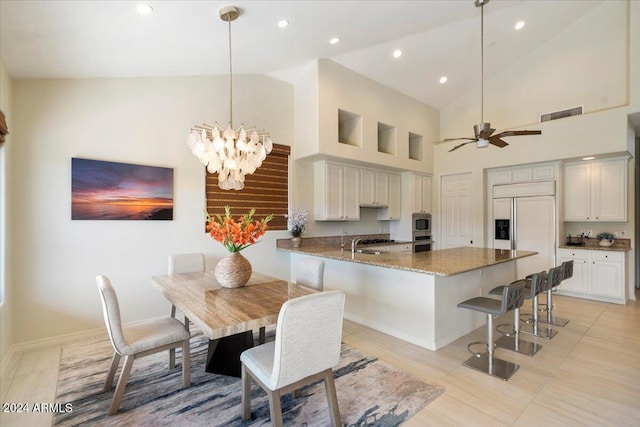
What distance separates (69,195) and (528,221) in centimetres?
682

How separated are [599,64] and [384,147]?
3.48 meters

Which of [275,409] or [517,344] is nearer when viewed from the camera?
[275,409]

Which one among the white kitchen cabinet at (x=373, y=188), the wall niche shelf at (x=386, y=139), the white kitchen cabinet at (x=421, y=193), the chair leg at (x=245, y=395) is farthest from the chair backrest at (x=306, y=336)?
the white kitchen cabinet at (x=421, y=193)

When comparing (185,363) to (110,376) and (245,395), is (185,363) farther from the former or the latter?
(245,395)

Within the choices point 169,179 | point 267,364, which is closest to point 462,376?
point 267,364

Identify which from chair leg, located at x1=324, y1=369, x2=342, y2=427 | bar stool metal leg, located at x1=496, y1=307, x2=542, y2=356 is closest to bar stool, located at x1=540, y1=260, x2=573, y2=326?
bar stool metal leg, located at x1=496, y1=307, x2=542, y2=356

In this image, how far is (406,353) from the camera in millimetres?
2980

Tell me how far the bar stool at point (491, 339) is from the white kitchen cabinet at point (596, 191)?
3.58 meters

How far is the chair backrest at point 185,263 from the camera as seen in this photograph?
332cm

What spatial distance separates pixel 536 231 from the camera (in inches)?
210

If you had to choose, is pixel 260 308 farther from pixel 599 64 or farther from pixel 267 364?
pixel 599 64

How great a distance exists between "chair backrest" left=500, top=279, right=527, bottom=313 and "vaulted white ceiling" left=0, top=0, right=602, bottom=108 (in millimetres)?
3032

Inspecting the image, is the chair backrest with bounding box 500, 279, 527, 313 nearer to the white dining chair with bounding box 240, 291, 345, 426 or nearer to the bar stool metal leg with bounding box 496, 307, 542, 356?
the bar stool metal leg with bounding box 496, 307, 542, 356

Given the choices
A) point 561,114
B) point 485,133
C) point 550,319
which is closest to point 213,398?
point 485,133
